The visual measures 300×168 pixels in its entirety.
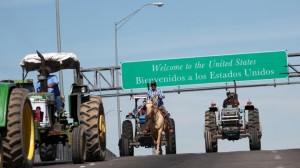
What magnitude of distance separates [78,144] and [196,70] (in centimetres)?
3229

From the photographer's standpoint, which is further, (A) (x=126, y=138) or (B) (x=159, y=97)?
(A) (x=126, y=138)

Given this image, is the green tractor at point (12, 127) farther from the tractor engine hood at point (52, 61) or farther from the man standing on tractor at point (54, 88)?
the tractor engine hood at point (52, 61)

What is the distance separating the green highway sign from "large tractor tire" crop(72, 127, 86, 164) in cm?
3107

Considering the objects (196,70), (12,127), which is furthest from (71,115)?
(196,70)

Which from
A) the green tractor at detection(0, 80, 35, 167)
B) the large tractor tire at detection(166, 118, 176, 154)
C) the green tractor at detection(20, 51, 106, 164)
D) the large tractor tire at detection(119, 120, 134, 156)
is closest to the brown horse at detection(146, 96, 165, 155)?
the large tractor tire at detection(166, 118, 176, 154)

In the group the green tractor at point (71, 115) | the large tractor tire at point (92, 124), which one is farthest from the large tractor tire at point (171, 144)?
the large tractor tire at point (92, 124)

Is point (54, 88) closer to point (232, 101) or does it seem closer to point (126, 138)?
point (126, 138)

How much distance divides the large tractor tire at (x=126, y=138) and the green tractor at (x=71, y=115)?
1046 cm

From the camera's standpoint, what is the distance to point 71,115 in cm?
2717

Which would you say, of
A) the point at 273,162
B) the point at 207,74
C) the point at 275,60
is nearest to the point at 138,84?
the point at 207,74

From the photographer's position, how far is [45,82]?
1037 inches

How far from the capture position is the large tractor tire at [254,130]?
40.0 m

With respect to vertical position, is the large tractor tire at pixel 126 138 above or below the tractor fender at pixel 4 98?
below

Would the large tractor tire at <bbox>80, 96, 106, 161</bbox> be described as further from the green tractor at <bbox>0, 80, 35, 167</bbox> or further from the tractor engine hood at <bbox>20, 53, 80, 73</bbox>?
the green tractor at <bbox>0, 80, 35, 167</bbox>
